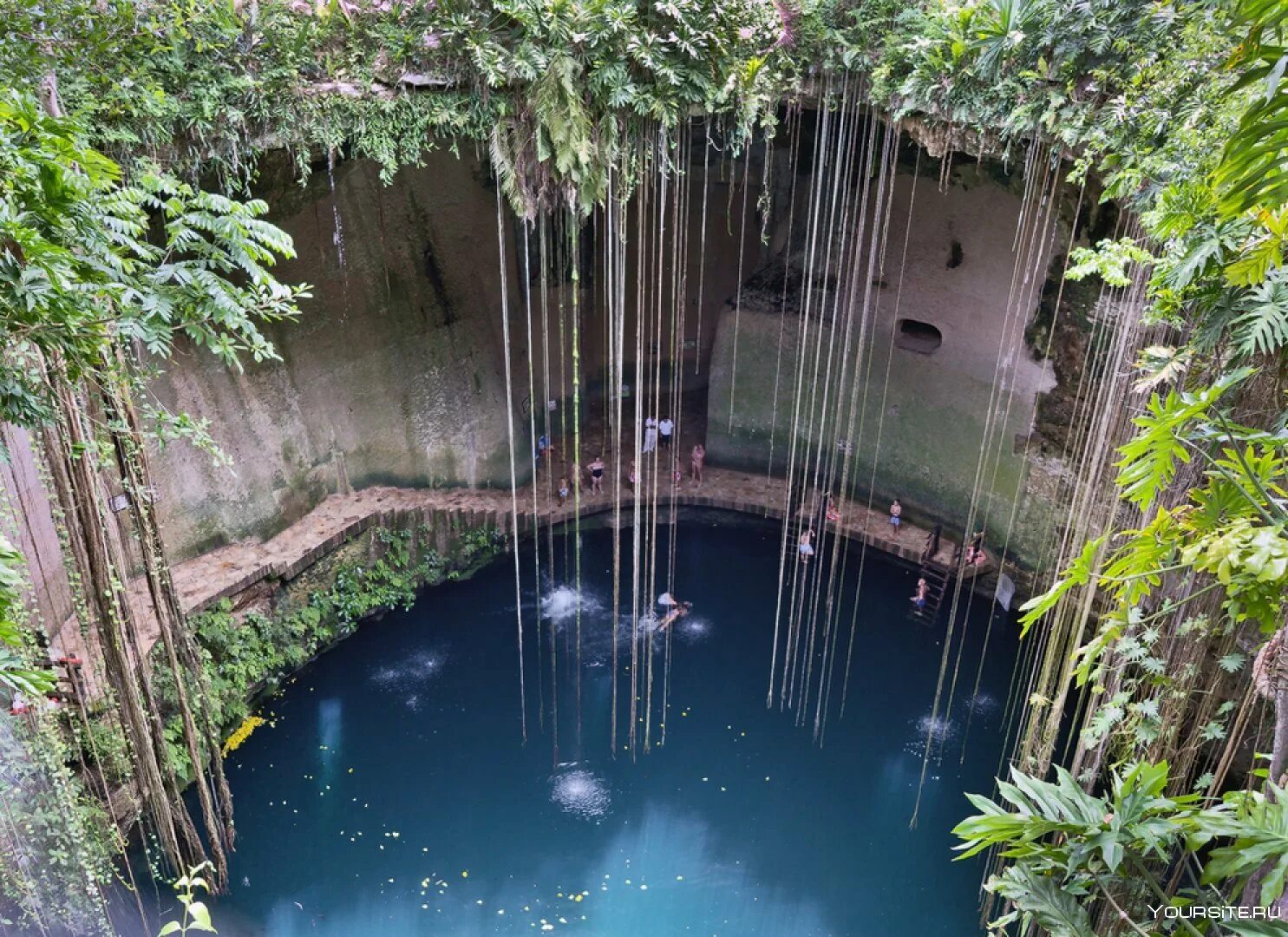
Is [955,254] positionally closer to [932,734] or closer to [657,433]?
[657,433]

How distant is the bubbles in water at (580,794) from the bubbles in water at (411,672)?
1171 millimetres

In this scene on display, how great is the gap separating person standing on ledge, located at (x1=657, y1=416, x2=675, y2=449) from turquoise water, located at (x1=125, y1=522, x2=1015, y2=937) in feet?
6.34

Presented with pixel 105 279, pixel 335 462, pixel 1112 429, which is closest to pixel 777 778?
pixel 1112 429

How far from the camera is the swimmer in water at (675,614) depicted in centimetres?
725

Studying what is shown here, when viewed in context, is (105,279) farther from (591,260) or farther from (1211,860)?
(591,260)

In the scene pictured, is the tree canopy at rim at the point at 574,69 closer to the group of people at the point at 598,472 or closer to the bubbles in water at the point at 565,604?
the bubbles in water at the point at 565,604

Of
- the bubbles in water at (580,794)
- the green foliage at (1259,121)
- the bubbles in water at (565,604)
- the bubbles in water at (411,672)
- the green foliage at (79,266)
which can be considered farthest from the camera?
the bubbles in water at (565,604)

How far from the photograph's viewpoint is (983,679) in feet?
22.6

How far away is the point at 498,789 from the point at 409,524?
2343 millimetres

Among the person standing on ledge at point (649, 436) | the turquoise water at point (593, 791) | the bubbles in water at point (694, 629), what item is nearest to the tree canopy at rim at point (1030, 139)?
the turquoise water at point (593, 791)

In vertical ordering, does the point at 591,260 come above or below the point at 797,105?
below

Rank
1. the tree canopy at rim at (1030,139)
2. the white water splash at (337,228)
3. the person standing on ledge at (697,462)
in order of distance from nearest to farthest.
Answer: the tree canopy at rim at (1030,139)
the white water splash at (337,228)
the person standing on ledge at (697,462)

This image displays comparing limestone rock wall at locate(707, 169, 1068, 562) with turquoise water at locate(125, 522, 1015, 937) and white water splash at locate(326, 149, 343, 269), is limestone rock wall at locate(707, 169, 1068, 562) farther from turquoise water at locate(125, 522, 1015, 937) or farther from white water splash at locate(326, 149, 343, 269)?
white water splash at locate(326, 149, 343, 269)

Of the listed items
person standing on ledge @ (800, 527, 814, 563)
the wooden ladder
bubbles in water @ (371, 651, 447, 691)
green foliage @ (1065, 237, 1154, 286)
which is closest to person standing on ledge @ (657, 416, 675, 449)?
person standing on ledge @ (800, 527, 814, 563)
